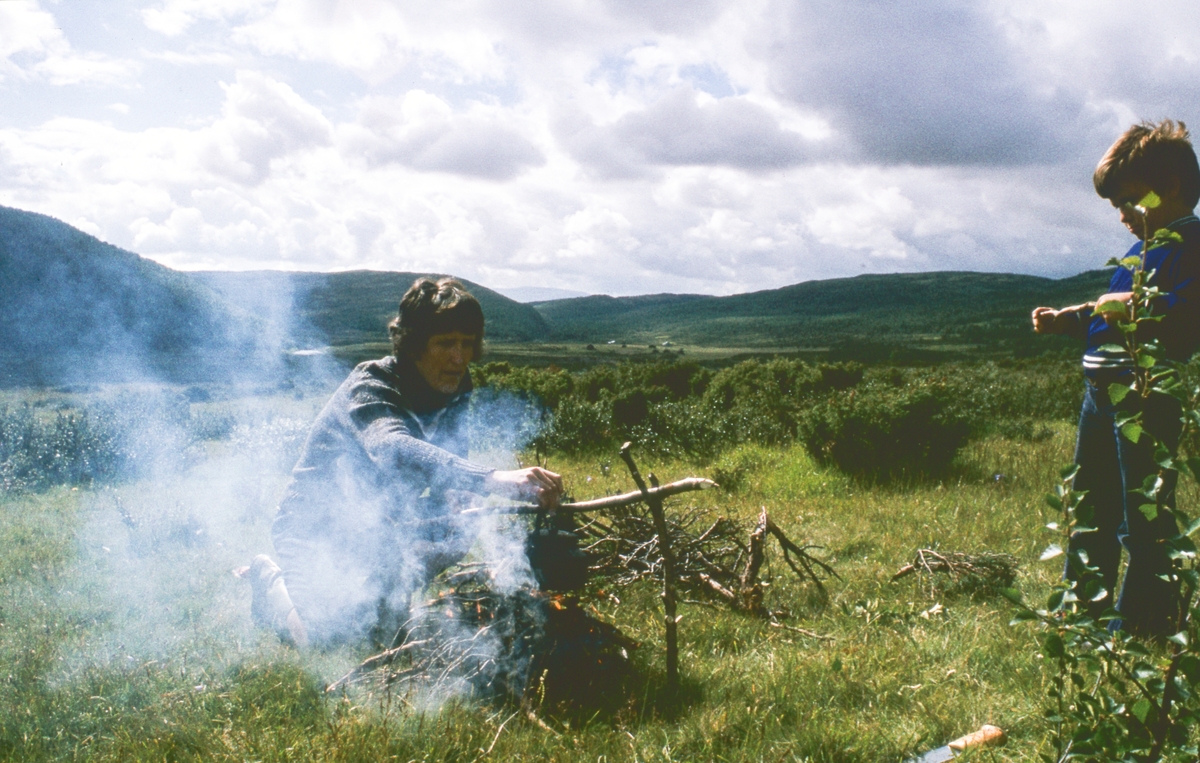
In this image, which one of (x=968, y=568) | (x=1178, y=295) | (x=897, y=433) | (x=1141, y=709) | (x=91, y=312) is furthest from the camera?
(x=91, y=312)

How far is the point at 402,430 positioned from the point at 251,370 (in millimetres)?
15966

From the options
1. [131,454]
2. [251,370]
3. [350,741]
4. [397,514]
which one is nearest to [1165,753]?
[350,741]

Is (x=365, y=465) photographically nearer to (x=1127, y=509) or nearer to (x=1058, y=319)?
(x=1058, y=319)

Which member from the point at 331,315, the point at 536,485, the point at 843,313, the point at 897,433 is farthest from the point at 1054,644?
the point at 843,313

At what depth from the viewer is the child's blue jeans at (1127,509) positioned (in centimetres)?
270

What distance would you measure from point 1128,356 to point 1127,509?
2.09 feet

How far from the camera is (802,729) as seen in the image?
8.28 ft

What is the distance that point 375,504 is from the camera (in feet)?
11.1

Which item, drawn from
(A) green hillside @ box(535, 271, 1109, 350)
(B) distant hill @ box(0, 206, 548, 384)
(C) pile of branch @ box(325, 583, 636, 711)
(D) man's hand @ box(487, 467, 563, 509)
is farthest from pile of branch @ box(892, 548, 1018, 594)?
(A) green hillside @ box(535, 271, 1109, 350)

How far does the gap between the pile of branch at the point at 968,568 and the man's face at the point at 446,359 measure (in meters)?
2.80

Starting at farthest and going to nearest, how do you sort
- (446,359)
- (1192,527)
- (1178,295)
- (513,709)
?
(446,359) < (513,709) < (1178,295) < (1192,527)

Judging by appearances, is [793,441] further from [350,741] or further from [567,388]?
[350,741]

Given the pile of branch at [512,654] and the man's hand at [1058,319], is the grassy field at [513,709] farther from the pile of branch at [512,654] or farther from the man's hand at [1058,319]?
the man's hand at [1058,319]

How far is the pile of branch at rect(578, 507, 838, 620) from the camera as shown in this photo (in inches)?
148
